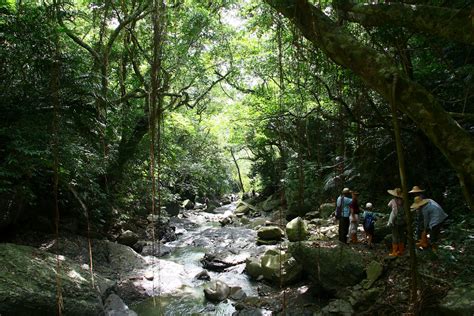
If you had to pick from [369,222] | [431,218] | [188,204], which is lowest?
[188,204]

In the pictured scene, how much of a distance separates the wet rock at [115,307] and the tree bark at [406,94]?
18.2 ft

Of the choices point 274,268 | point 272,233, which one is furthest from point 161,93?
point 272,233

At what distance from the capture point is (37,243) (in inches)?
296

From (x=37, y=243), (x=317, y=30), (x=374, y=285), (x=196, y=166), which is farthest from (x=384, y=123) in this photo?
(x=196, y=166)

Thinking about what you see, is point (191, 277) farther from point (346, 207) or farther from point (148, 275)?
point (346, 207)

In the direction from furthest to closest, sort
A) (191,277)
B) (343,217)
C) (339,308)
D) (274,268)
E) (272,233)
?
(272,233) → (191,277) → (274,268) → (343,217) → (339,308)

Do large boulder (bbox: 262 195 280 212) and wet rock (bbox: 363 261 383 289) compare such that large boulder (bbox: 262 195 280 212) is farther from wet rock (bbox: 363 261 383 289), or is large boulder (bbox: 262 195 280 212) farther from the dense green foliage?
wet rock (bbox: 363 261 383 289)

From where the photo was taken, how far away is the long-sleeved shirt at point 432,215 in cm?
605

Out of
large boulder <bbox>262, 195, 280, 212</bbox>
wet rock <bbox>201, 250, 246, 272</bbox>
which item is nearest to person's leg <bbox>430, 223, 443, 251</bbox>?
wet rock <bbox>201, 250, 246, 272</bbox>

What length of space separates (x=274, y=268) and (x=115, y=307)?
12.0 feet

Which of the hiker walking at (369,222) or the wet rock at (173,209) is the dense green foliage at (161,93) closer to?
the hiker walking at (369,222)

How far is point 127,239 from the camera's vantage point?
10.4 meters

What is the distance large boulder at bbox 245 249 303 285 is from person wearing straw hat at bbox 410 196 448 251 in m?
2.70

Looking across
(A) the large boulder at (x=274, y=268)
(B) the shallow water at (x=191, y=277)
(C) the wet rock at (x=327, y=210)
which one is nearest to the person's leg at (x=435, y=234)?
(A) the large boulder at (x=274, y=268)
